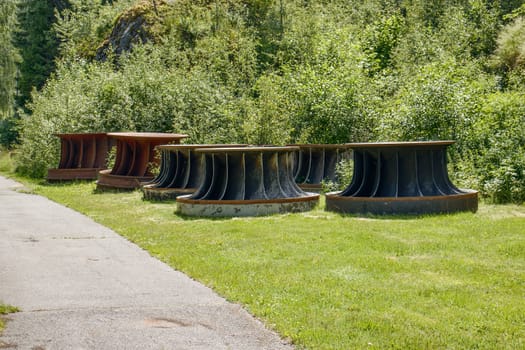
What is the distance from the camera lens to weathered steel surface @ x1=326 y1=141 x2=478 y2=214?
11.3m

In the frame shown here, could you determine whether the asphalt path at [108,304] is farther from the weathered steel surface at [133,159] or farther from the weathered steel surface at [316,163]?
the weathered steel surface at [133,159]

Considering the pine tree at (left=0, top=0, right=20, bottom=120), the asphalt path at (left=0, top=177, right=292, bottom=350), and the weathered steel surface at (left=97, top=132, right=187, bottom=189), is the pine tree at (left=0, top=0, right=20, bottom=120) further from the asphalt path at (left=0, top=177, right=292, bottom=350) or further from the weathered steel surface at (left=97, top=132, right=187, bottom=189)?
the asphalt path at (left=0, top=177, right=292, bottom=350)

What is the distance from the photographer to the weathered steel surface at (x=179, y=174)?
14.7m

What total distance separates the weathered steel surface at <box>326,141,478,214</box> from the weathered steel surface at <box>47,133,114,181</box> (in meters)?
10.5

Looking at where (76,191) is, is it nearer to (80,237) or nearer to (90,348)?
(80,237)

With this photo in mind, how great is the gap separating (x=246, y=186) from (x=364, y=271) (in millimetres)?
5393

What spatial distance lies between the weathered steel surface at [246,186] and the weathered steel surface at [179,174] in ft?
6.35

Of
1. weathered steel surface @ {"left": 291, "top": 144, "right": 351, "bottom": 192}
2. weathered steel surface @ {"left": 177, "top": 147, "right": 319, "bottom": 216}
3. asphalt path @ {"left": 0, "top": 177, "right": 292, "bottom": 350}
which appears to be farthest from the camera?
weathered steel surface @ {"left": 291, "top": 144, "right": 351, "bottom": 192}

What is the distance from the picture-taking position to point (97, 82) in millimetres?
24328

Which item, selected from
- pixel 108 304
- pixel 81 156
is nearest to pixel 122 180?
pixel 81 156

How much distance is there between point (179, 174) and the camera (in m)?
15.1

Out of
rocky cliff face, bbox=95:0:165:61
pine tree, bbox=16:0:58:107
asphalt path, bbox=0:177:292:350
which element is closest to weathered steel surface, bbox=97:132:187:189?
asphalt path, bbox=0:177:292:350

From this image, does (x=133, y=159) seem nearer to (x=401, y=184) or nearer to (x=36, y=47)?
(x=401, y=184)

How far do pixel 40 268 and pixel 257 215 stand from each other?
15.5 feet
